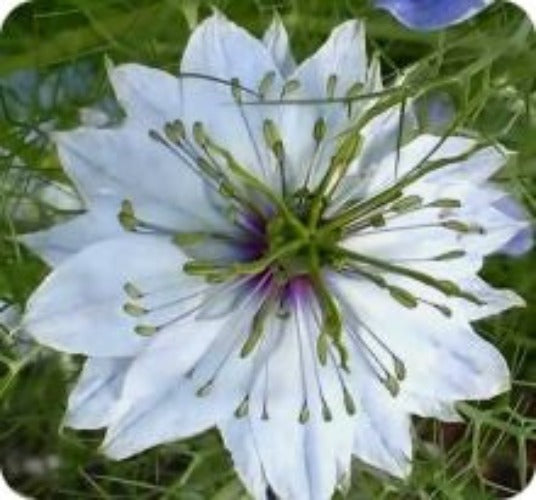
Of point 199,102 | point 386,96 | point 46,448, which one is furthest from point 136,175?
point 46,448

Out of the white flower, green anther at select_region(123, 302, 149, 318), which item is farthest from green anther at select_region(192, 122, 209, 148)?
green anther at select_region(123, 302, 149, 318)

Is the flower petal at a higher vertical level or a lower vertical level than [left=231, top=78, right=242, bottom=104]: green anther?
higher

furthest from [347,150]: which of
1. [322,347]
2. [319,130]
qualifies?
[322,347]

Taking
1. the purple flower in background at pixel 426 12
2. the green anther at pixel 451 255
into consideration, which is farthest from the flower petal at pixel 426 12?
the green anther at pixel 451 255

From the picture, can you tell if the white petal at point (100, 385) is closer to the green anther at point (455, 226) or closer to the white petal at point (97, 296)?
the white petal at point (97, 296)

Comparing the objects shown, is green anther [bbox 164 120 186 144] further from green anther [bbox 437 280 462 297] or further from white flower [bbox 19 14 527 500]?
green anther [bbox 437 280 462 297]

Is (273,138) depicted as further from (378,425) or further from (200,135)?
(378,425)
